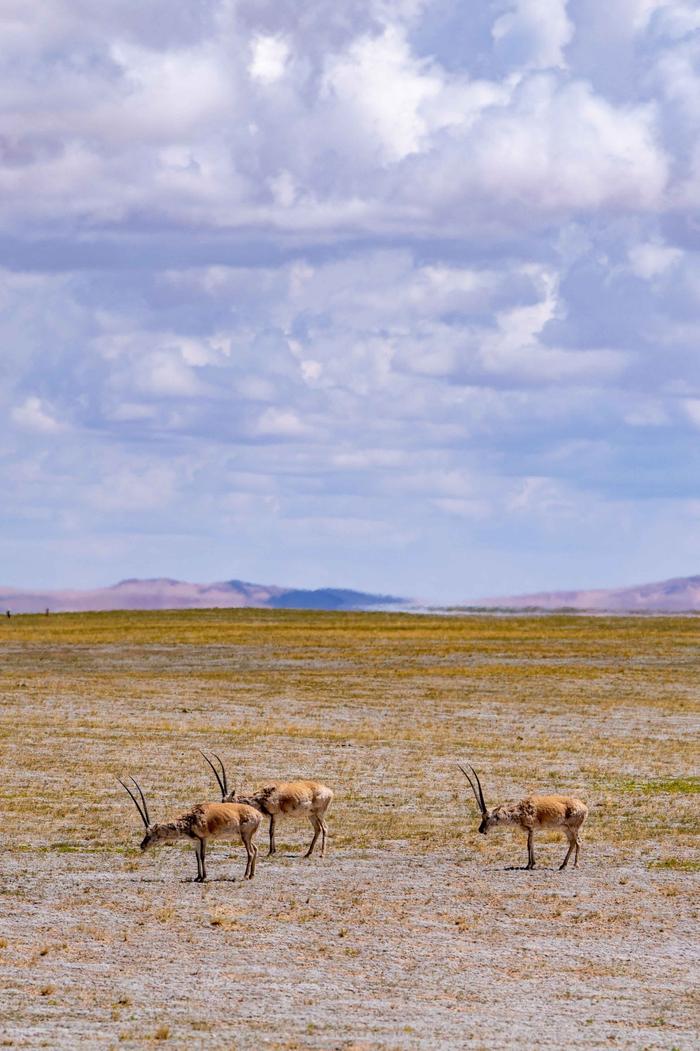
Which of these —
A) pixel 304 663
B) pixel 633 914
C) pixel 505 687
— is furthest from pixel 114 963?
pixel 304 663

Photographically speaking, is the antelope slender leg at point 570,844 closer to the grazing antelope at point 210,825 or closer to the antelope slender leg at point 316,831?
the antelope slender leg at point 316,831

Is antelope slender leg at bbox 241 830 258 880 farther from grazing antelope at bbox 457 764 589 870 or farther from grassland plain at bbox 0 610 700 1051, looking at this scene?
grazing antelope at bbox 457 764 589 870

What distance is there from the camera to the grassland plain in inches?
579

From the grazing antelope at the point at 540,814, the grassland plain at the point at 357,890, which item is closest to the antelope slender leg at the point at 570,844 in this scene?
the grazing antelope at the point at 540,814

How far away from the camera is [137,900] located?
19359 mm

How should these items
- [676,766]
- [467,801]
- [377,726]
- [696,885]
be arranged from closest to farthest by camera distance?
[696,885], [467,801], [676,766], [377,726]

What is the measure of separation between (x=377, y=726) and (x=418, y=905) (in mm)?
23485

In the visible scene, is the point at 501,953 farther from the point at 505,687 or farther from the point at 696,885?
the point at 505,687

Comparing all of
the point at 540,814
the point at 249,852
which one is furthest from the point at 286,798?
the point at 540,814

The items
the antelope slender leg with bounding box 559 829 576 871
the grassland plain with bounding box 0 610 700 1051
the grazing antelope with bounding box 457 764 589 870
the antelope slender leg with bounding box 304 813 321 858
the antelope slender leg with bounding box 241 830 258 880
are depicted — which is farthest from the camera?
the antelope slender leg with bounding box 304 813 321 858

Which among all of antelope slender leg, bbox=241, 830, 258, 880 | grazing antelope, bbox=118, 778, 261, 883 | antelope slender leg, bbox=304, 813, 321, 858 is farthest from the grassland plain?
grazing antelope, bbox=118, 778, 261, 883

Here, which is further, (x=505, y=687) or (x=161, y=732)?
(x=505, y=687)

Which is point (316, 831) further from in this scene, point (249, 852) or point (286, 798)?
point (249, 852)

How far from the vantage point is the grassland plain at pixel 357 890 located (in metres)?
14.7
